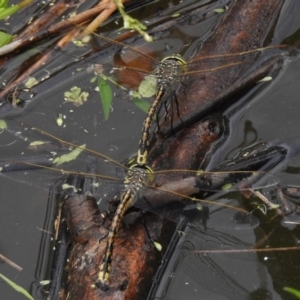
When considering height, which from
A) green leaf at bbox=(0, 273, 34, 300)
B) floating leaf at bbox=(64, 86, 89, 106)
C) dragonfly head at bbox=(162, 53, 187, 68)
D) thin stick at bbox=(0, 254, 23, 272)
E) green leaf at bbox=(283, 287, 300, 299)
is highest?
dragonfly head at bbox=(162, 53, 187, 68)

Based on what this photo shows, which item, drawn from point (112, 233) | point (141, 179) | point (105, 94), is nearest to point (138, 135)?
point (105, 94)

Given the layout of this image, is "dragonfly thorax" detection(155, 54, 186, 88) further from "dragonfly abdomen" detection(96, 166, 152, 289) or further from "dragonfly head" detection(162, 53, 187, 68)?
"dragonfly abdomen" detection(96, 166, 152, 289)

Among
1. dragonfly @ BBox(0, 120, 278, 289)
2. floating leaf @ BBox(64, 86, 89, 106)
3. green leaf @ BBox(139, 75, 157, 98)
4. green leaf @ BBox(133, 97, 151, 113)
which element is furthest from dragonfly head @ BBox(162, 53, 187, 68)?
dragonfly @ BBox(0, 120, 278, 289)

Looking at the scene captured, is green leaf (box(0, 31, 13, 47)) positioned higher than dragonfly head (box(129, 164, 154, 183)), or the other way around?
green leaf (box(0, 31, 13, 47))

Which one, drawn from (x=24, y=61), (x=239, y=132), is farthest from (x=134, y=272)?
(x=24, y=61)

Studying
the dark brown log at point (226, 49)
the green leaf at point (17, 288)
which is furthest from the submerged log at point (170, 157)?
the green leaf at point (17, 288)

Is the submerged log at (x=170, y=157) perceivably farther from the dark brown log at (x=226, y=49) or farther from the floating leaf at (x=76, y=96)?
the floating leaf at (x=76, y=96)
